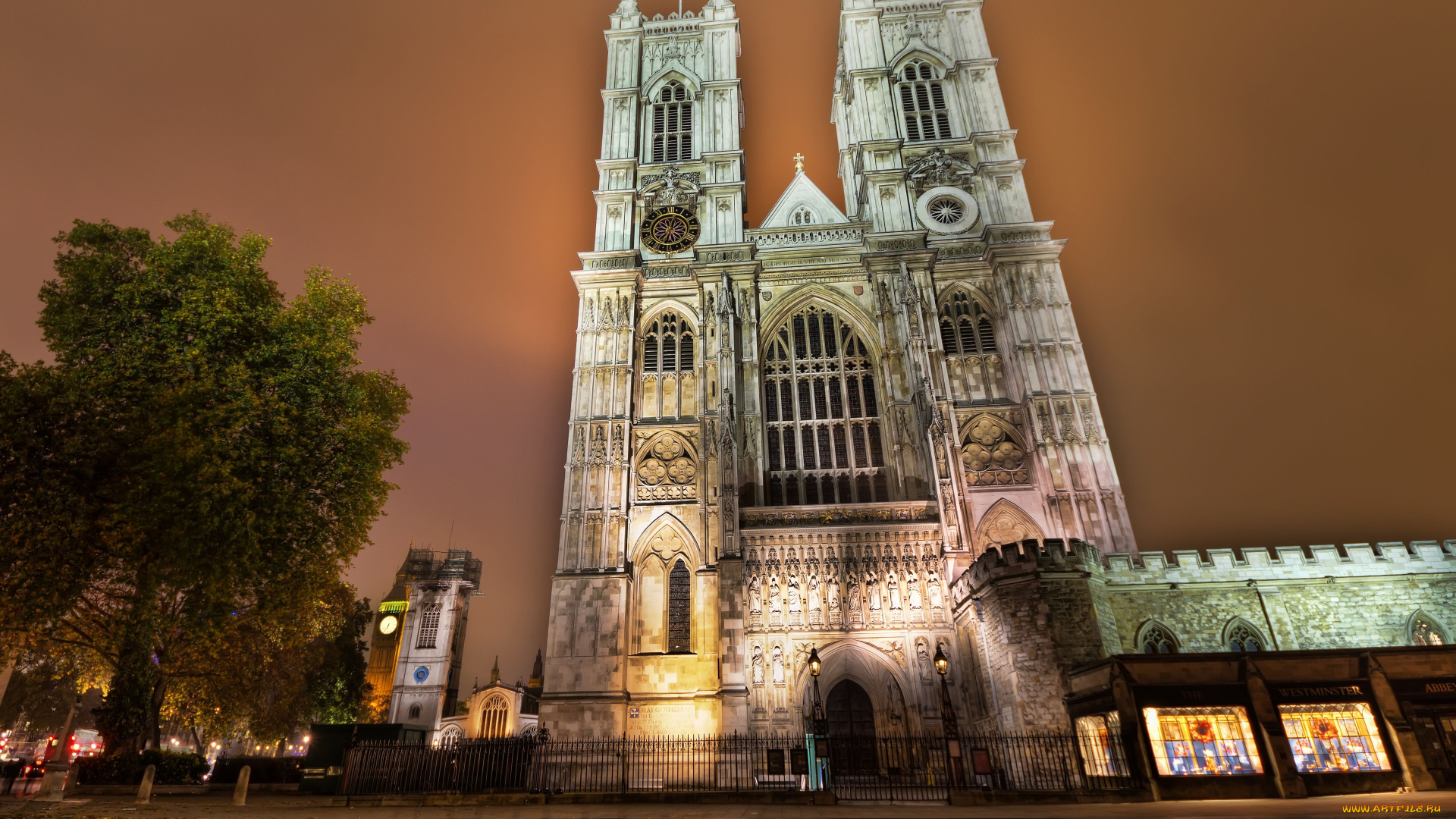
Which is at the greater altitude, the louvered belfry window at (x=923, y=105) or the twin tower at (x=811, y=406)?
the louvered belfry window at (x=923, y=105)

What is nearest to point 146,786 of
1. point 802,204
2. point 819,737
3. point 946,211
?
point 819,737

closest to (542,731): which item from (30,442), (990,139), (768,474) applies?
(768,474)

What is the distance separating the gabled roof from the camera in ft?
103

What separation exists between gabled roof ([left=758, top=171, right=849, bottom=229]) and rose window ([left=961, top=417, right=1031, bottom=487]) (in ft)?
37.5

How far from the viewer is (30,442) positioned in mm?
12719

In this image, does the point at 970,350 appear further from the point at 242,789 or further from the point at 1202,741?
the point at 242,789

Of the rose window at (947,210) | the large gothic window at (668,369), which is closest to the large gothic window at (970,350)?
the rose window at (947,210)

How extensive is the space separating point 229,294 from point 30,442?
174 inches

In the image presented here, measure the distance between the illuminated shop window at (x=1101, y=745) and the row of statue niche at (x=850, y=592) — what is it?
7.88 meters

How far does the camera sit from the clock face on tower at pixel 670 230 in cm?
3022

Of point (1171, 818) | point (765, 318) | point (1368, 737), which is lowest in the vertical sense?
point (1171, 818)

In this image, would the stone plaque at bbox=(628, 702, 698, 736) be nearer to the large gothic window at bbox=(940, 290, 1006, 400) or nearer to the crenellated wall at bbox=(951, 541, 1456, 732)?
the crenellated wall at bbox=(951, 541, 1456, 732)

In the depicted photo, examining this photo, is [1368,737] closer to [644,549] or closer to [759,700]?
[759,700]

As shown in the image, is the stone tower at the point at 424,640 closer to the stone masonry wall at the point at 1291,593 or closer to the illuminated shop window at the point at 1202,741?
the stone masonry wall at the point at 1291,593
